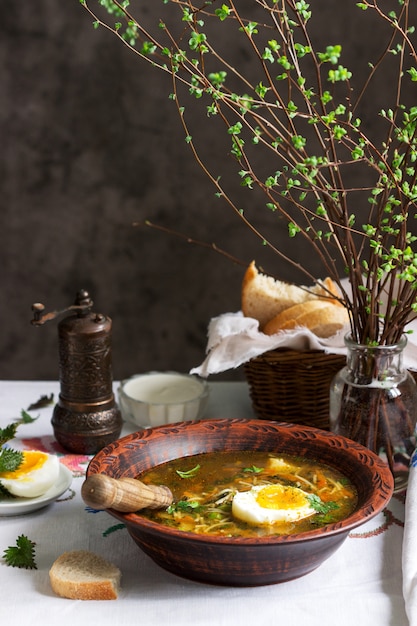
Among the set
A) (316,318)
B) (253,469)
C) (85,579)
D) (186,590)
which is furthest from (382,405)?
(85,579)

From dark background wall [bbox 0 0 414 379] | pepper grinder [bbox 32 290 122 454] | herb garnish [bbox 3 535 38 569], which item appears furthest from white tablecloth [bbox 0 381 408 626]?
dark background wall [bbox 0 0 414 379]

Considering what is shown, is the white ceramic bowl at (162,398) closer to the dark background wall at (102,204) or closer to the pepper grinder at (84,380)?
the pepper grinder at (84,380)

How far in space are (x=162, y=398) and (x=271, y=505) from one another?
0.74m

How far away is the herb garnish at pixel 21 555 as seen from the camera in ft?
4.60

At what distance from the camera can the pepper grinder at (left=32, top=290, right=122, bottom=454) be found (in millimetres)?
1844

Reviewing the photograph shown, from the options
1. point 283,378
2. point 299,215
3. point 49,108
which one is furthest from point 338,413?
point 49,108

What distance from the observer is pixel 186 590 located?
1342 millimetres

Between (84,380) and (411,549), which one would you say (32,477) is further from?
(411,549)

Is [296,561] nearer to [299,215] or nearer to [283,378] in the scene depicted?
[283,378]

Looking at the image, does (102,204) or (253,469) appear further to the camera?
(102,204)

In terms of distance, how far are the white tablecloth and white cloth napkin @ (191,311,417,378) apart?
44 centimetres

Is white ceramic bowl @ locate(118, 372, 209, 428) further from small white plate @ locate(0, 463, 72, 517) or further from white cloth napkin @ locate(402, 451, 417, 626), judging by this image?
white cloth napkin @ locate(402, 451, 417, 626)

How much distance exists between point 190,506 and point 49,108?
86.3 inches

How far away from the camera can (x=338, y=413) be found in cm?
170
